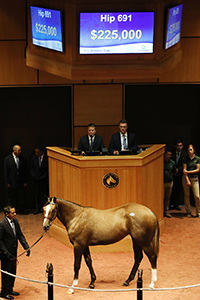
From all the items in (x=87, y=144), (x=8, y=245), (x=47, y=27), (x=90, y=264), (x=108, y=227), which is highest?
(x=47, y=27)

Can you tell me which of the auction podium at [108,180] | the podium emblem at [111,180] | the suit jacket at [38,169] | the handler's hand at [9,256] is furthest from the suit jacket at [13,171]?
the handler's hand at [9,256]

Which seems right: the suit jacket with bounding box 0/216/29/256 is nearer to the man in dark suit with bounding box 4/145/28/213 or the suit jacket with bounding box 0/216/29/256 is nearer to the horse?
the horse

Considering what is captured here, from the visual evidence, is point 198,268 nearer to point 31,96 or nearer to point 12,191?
point 12,191

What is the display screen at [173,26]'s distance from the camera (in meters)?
9.23

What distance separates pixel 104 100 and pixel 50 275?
5895mm

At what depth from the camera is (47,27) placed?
914cm

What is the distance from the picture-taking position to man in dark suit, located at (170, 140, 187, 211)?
432 inches

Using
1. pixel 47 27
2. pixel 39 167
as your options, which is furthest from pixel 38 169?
pixel 47 27

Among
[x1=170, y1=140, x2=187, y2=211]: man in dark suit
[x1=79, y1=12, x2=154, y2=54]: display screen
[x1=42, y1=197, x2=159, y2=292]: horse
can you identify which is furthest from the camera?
[x1=170, y1=140, x2=187, y2=211]: man in dark suit

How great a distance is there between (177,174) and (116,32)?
3.79 metres

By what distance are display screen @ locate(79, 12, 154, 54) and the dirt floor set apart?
12.2 ft

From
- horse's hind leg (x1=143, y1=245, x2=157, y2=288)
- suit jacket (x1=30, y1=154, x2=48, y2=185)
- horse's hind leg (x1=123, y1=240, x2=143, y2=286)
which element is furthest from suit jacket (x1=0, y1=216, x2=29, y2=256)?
suit jacket (x1=30, y1=154, x2=48, y2=185)

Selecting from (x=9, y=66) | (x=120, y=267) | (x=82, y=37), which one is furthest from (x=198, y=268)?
(x=9, y=66)

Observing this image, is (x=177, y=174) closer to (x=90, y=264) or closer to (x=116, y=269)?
(x=116, y=269)
